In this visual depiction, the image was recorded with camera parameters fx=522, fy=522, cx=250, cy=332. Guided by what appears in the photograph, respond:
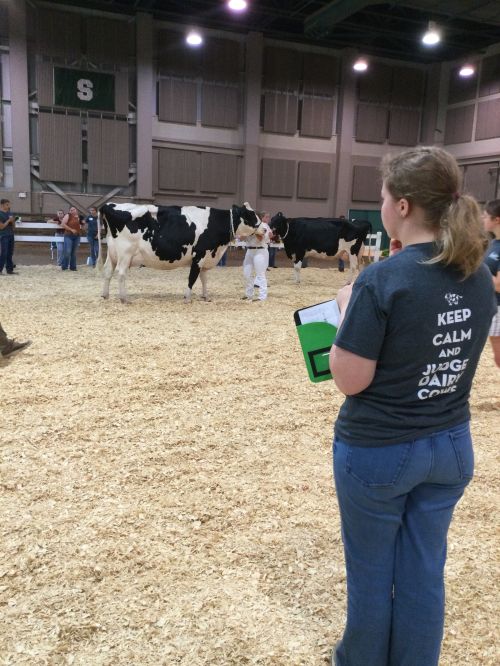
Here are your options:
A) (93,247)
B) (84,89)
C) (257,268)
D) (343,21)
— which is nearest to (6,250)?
(93,247)

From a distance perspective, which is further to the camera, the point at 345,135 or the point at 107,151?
the point at 345,135

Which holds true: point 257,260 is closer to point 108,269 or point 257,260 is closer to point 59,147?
point 108,269

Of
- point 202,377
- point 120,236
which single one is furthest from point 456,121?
point 202,377

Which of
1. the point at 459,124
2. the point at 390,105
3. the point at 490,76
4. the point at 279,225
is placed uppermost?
the point at 490,76

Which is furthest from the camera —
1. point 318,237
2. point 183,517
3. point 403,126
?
point 403,126

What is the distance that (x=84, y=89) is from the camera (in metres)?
19.2

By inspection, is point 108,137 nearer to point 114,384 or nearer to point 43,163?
point 43,163

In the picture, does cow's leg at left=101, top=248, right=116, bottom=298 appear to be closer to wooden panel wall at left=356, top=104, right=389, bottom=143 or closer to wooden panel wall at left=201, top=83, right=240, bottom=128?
wooden panel wall at left=201, top=83, right=240, bottom=128

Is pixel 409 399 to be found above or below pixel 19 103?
below

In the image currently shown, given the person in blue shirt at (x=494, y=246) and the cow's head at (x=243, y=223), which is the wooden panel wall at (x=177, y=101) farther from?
the person in blue shirt at (x=494, y=246)

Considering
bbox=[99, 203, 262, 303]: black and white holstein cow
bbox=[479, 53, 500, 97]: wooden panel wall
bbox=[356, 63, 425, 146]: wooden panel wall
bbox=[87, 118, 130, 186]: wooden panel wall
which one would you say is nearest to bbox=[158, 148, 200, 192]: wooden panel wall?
bbox=[87, 118, 130, 186]: wooden panel wall

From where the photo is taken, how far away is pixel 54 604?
2.11 m

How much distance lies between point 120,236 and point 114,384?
179 inches

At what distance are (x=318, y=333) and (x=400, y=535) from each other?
66 centimetres
